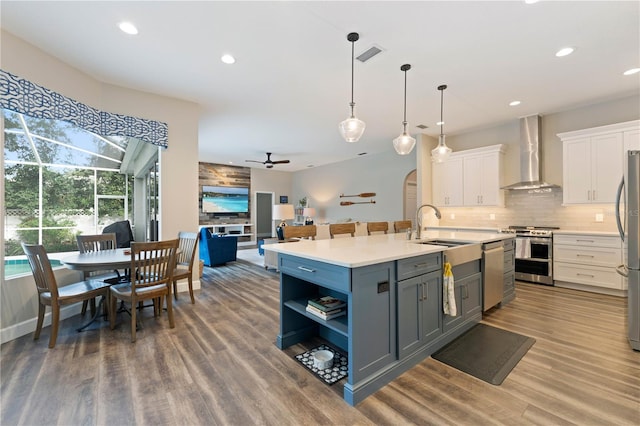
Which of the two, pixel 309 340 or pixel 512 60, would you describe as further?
pixel 512 60

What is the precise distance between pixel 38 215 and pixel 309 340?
3520mm

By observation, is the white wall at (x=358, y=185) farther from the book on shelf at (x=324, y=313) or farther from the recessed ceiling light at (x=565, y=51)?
the book on shelf at (x=324, y=313)

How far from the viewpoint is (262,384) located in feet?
6.18

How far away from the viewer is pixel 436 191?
5836mm

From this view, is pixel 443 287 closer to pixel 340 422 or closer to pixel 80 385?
pixel 340 422

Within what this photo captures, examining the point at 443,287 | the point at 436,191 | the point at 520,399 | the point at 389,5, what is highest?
the point at 389,5

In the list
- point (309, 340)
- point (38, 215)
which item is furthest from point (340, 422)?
point (38, 215)

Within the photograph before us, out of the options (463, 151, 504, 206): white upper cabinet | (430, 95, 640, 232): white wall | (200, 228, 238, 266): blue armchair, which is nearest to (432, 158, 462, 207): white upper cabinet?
(463, 151, 504, 206): white upper cabinet

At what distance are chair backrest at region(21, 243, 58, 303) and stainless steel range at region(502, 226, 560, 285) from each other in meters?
6.05

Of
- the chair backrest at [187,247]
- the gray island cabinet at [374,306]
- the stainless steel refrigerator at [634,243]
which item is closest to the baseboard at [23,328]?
the chair backrest at [187,247]

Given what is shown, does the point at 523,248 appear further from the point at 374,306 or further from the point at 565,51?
the point at 374,306

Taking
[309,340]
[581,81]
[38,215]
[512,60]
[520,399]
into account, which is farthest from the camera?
[581,81]

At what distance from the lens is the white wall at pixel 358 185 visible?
736 centimetres

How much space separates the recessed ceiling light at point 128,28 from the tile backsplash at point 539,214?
5.97 metres
